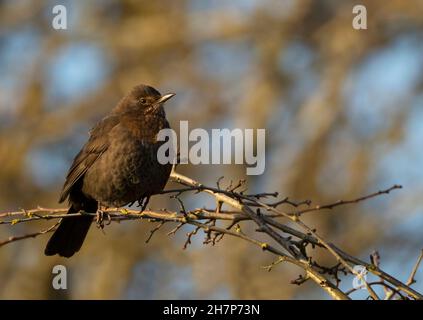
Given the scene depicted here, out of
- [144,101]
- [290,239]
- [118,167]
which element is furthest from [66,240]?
[290,239]

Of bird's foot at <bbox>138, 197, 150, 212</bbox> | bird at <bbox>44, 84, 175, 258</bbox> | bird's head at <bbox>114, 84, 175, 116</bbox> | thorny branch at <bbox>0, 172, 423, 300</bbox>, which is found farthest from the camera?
bird's head at <bbox>114, 84, 175, 116</bbox>

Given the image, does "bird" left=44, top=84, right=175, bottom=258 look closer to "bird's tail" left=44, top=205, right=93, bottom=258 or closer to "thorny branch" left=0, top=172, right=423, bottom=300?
"bird's tail" left=44, top=205, right=93, bottom=258

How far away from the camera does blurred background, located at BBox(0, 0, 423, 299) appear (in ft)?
43.4

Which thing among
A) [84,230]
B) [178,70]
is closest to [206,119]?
[178,70]

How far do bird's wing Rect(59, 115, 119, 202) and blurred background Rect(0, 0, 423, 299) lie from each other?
17.3 ft

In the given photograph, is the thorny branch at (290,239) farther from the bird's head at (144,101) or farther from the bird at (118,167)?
the bird's head at (144,101)

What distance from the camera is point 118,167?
6621 millimetres

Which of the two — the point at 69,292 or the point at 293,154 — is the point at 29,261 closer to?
the point at 69,292

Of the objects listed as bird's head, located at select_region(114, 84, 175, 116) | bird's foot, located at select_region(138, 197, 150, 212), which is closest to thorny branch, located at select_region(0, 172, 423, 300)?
bird's foot, located at select_region(138, 197, 150, 212)

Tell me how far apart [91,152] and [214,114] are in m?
8.19

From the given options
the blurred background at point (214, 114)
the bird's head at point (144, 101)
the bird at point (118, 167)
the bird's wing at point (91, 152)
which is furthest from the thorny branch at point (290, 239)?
the blurred background at point (214, 114)

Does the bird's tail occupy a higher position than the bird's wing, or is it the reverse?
the bird's wing

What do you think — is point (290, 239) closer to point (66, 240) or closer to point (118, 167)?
point (118, 167)
